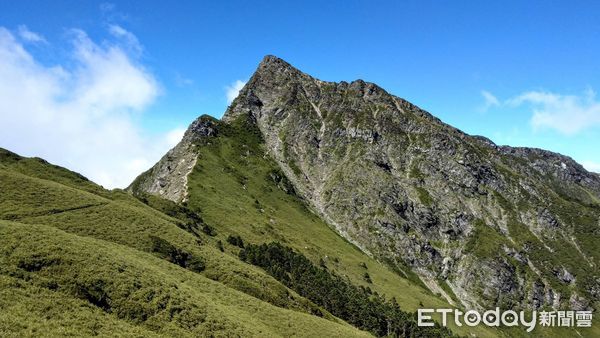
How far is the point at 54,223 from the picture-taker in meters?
73.0

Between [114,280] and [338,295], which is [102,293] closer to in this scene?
[114,280]

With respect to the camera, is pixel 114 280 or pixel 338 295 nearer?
pixel 114 280

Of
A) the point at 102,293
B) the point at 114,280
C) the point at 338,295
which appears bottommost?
the point at 102,293

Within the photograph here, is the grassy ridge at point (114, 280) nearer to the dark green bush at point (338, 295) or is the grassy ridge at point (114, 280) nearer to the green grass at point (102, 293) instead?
the green grass at point (102, 293)

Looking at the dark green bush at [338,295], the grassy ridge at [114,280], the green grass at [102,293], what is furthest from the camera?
the dark green bush at [338,295]

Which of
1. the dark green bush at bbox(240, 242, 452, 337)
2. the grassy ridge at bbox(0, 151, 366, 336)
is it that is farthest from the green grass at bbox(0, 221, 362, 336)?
the dark green bush at bbox(240, 242, 452, 337)

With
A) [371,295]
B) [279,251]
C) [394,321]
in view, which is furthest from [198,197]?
[394,321]

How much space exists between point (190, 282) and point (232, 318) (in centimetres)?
1328

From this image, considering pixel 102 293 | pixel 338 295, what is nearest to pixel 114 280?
pixel 102 293

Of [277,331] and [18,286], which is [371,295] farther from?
[18,286]

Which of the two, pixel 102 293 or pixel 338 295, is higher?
pixel 338 295

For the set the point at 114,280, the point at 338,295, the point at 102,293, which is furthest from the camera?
the point at 338,295

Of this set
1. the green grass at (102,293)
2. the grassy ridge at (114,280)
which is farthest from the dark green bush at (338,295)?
the green grass at (102,293)

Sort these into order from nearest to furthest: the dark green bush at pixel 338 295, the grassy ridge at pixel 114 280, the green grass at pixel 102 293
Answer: the grassy ridge at pixel 114 280 → the green grass at pixel 102 293 → the dark green bush at pixel 338 295
